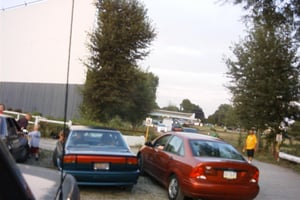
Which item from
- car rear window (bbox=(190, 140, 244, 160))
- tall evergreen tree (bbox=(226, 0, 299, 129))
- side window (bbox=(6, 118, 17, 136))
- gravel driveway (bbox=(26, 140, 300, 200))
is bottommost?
gravel driveway (bbox=(26, 140, 300, 200))

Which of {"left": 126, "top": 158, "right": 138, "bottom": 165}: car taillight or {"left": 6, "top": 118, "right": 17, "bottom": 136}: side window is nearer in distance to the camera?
{"left": 126, "top": 158, "right": 138, "bottom": 165}: car taillight

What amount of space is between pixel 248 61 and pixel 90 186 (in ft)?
62.1

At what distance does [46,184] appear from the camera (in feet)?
8.86

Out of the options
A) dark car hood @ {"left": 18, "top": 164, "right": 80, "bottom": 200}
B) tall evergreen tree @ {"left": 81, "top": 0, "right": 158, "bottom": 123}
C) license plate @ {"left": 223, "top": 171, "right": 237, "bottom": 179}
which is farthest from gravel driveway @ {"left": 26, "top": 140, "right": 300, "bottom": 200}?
tall evergreen tree @ {"left": 81, "top": 0, "right": 158, "bottom": 123}

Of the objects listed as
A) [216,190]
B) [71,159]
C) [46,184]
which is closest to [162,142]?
[216,190]

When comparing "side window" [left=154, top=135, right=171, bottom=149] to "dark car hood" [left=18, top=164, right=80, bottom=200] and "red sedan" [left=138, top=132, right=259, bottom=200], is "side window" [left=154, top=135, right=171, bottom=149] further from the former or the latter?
"dark car hood" [left=18, top=164, right=80, bottom=200]

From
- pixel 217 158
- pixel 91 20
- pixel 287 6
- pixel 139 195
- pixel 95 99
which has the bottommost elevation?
pixel 139 195

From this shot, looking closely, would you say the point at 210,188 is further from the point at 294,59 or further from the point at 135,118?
the point at 135,118

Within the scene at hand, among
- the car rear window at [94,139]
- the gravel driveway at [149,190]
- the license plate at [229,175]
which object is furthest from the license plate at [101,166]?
the license plate at [229,175]

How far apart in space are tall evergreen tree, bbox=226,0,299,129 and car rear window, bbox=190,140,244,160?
1651 centimetres

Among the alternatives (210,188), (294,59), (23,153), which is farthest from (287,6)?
(294,59)

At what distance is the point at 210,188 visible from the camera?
301 inches

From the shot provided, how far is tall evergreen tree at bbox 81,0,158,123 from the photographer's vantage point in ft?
91.7

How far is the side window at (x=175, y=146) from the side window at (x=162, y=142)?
0.33 m
